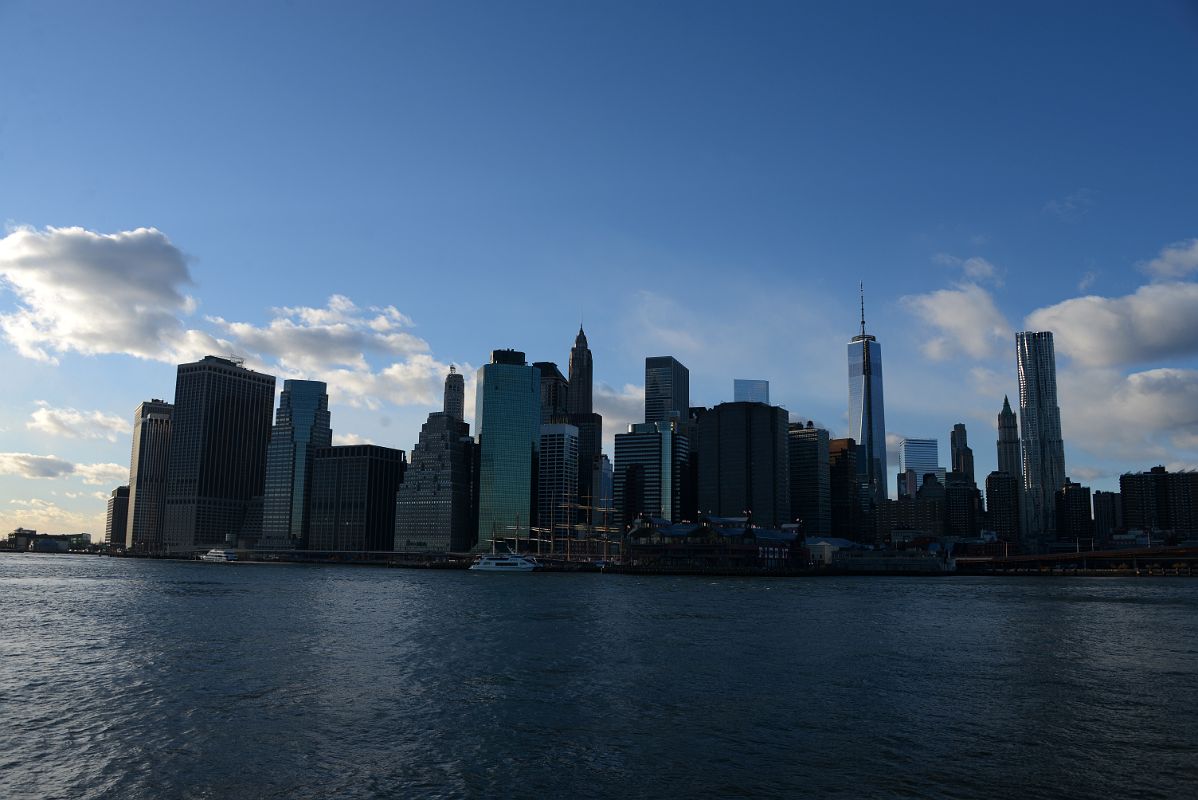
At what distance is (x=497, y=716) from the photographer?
141 ft

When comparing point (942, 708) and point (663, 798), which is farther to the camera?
point (942, 708)

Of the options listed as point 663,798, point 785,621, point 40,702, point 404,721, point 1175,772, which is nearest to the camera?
point 663,798

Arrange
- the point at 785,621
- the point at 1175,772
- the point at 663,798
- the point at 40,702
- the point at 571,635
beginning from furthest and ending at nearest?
the point at 785,621 < the point at 571,635 < the point at 40,702 < the point at 1175,772 < the point at 663,798

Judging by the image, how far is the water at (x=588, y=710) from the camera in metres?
32.5

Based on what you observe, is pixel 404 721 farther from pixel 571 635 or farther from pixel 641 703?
pixel 571 635

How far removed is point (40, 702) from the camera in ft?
147

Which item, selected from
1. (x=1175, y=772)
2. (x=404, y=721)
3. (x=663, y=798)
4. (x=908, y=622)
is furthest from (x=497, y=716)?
(x=908, y=622)

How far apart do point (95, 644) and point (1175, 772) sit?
6858 centimetres

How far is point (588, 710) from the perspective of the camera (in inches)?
1752

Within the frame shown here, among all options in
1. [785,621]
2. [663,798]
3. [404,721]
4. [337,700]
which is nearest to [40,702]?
[337,700]

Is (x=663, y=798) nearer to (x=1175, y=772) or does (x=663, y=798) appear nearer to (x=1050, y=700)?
(x=1175, y=772)

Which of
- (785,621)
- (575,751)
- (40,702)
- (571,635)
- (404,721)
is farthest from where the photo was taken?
(785,621)

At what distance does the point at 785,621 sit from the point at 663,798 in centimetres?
6672

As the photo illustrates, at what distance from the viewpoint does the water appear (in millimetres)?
32469
